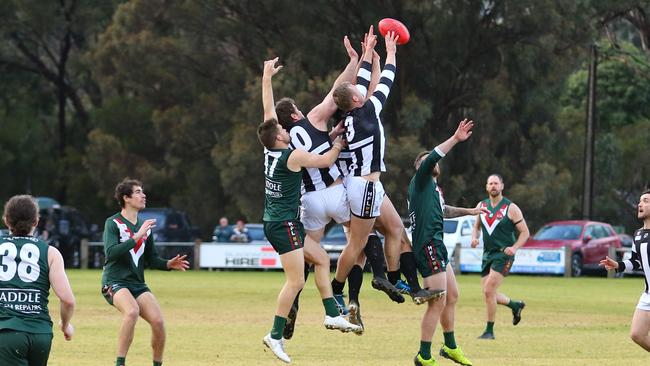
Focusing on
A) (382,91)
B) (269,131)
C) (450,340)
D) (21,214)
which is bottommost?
(450,340)

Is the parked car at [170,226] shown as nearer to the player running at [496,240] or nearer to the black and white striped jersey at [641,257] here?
the player running at [496,240]

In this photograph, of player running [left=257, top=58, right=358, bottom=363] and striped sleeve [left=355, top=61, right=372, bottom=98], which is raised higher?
striped sleeve [left=355, top=61, right=372, bottom=98]

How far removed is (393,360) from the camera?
16766 mm

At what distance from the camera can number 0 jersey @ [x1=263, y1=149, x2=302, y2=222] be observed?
13445 mm

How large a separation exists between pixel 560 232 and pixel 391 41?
2960cm

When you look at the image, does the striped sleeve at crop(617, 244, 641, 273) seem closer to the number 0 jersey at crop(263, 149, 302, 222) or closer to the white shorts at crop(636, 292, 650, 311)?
the white shorts at crop(636, 292, 650, 311)

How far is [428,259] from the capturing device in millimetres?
14609

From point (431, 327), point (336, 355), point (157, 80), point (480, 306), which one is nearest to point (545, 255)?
point (480, 306)

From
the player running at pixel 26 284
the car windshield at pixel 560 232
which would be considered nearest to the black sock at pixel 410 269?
the player running at pixel 26 284

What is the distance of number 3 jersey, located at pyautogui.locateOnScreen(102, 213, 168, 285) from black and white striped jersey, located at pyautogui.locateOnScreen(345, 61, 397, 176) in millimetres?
2274

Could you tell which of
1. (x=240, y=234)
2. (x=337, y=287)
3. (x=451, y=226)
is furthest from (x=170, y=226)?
(x=337, y=287)

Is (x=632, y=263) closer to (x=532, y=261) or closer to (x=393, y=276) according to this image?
(x=393, y=276)


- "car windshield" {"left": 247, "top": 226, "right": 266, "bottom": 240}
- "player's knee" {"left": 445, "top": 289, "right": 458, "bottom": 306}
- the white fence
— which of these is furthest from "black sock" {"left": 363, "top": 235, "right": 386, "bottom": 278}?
"car windshield" {"left": 247, "top": 226, "right": 266, "bottom": 240}

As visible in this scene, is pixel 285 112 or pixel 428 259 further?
pixel 428 259
